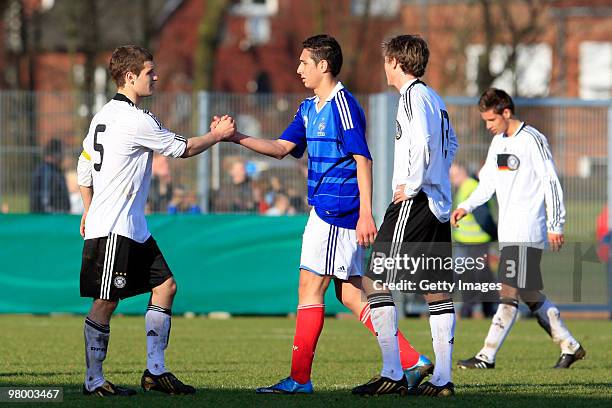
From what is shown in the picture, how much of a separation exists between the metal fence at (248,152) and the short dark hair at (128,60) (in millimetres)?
8926

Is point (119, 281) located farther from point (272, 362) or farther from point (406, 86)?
point (272, 362)

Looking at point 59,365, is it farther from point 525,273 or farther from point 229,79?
point 229,79

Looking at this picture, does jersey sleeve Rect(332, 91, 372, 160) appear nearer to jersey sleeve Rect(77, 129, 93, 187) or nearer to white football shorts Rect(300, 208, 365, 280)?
white football shorts Rect(300, 208, 365, 280)

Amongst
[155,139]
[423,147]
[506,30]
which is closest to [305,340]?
[423,147]

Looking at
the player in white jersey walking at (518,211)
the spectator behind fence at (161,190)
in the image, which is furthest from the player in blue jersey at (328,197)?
the spectator behind fence at (161,190)

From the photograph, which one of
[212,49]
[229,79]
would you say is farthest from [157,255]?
[229,79]

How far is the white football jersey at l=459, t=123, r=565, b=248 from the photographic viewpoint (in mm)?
11320

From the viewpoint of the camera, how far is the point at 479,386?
31.4 feet

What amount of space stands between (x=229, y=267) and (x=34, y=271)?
7.80 feet

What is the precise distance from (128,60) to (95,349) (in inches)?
70.2

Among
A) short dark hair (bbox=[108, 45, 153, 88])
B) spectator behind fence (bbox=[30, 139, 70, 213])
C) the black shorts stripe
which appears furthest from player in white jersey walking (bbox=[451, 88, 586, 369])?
spectator behind fence (bbox=[30, 139, 70, 213])

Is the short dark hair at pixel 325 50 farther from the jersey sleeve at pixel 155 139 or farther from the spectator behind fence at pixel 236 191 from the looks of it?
the spectator behind fence at pixel 236 191

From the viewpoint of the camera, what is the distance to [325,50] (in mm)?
8742

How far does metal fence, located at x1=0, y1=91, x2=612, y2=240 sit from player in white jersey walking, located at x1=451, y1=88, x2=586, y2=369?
20.0 ft
